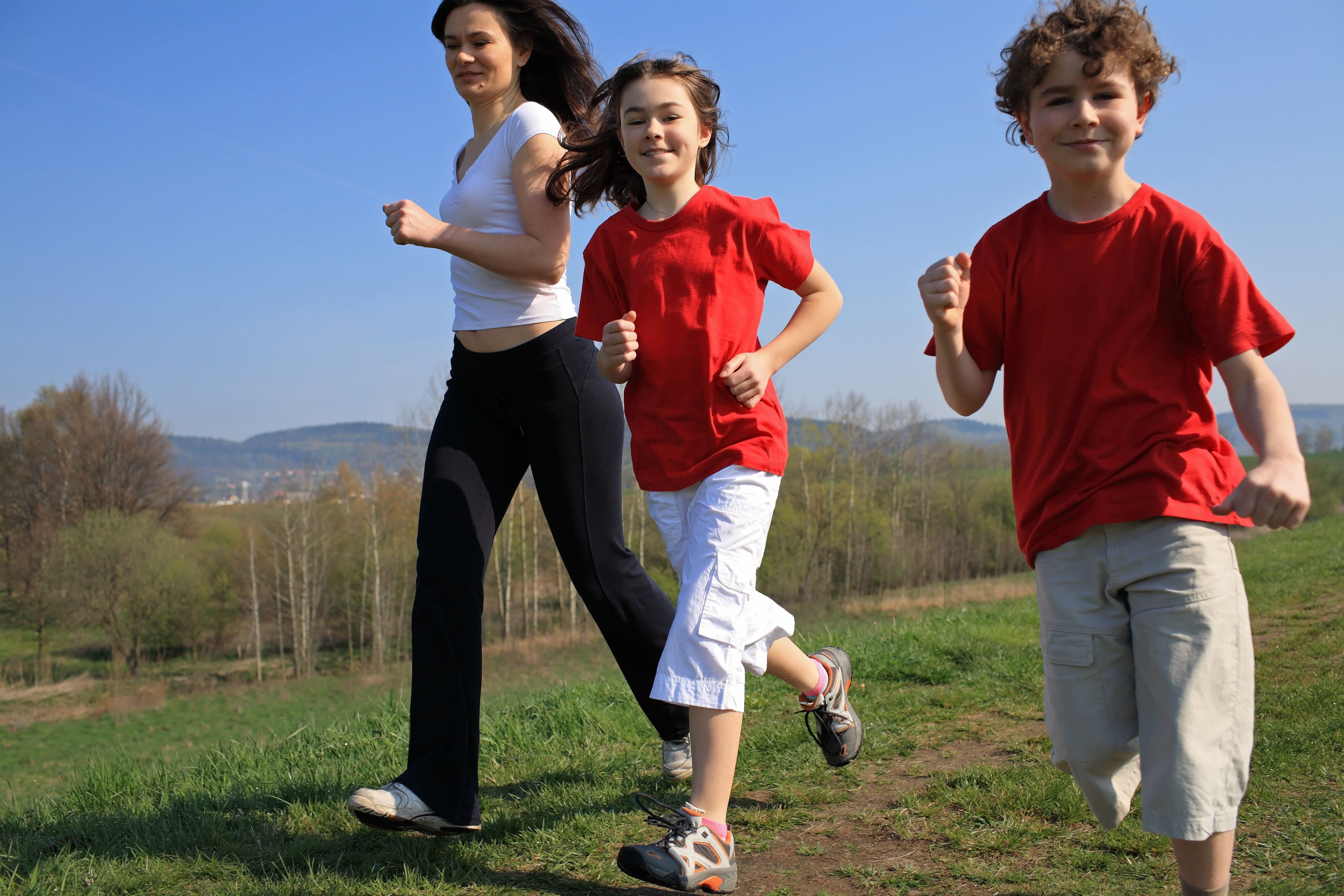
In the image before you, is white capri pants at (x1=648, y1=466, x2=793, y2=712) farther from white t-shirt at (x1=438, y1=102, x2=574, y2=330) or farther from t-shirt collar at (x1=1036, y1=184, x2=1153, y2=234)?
t-shirt collar at (x1=1036, y1=184, x2=1153, y2=234)

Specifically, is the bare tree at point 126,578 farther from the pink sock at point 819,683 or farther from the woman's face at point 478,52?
the pink sock at point 819,683

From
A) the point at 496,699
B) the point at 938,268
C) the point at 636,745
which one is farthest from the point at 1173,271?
the point at 496,699

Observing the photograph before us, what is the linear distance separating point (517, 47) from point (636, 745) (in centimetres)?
258

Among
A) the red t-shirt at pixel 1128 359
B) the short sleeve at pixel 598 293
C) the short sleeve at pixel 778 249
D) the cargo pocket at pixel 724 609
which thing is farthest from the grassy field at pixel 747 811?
the short sleeve at pixel 778 249

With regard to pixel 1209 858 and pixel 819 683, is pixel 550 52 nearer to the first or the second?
pixel 819 683

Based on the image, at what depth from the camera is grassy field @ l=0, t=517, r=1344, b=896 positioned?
95.0 inches

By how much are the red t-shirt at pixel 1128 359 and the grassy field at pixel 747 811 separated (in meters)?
0.98

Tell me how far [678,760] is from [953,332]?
5.89 feet

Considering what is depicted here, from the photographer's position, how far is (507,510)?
2787mm

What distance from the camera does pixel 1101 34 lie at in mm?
1970

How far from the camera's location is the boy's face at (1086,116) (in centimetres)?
198

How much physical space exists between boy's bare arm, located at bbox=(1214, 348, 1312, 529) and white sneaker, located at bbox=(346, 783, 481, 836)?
6.63 ft

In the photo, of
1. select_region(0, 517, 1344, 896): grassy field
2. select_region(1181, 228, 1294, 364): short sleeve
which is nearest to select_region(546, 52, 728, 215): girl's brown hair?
select_region(1181, 228, 1294, 364): short sleeve

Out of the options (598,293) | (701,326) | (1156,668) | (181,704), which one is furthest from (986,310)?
(181,704)
